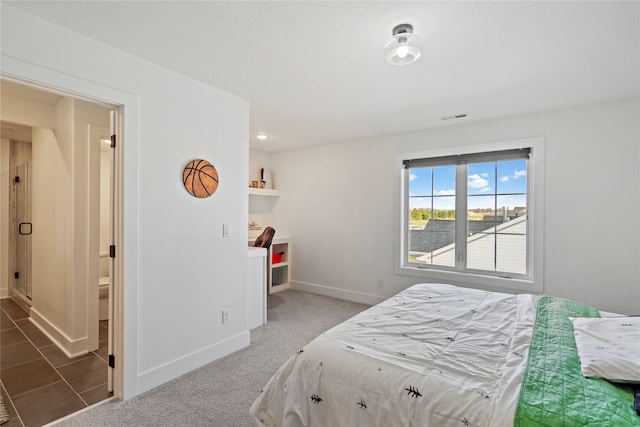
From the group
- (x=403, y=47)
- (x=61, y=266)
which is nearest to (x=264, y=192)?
(x=61, y=266)

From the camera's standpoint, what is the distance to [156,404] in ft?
6.80

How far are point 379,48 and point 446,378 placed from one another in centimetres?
189

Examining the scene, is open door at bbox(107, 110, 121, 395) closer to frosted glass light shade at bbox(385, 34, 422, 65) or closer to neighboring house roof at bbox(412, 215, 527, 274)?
frosted glass light shade at bbox(385, 34, 422, 65)

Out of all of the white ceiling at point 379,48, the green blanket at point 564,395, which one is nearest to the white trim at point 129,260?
the white ceiling at point 379,48

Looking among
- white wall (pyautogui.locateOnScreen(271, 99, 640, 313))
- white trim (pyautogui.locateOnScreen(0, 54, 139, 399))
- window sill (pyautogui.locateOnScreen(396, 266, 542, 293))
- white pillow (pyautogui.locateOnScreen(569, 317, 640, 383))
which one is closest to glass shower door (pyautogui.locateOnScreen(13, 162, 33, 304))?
white trim (pyautogui.locateOnScreen(0, 54, 139, 399))

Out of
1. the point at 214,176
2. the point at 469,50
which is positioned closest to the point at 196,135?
the point at 214,176

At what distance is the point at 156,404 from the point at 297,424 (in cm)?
121

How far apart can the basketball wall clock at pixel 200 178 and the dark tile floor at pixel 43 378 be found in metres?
1.58

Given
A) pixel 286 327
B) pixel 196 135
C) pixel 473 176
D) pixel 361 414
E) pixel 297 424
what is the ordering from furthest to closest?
1. pixel 473 176
2. pixel 286 327
3. pixel 196 135
4. pixel 297 424
5. pixel 361 414

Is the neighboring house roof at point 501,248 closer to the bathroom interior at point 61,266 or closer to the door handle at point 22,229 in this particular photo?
the bathroom interior at point 61,266

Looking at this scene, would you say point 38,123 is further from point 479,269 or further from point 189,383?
point 479,269

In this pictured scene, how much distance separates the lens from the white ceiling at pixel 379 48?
1.65m

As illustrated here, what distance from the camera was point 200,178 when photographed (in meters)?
2.56

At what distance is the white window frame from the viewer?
323cm
